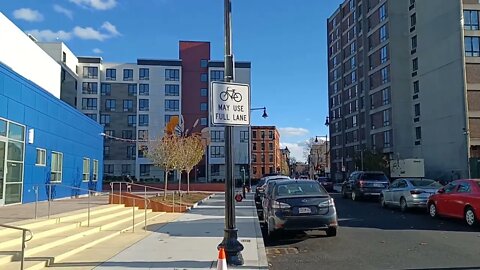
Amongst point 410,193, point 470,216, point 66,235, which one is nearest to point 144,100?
point 410,193

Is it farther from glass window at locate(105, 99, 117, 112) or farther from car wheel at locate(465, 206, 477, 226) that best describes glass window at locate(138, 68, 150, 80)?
car wheel at locate(465, 206, 477, 226)

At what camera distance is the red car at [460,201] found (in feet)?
46.5

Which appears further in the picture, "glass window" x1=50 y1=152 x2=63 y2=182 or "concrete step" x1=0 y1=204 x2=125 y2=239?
"glass window" x1=50 y1=152 x2=63 y2=182

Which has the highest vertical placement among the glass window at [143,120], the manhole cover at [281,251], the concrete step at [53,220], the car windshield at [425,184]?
the glass window at [143,120]

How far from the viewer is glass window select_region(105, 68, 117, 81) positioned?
79.6 m

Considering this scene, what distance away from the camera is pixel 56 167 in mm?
23516

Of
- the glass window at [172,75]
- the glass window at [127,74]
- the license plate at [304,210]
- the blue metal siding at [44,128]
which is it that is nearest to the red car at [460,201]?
the license plate at [304,210]

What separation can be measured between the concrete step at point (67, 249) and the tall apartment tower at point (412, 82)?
129 ft

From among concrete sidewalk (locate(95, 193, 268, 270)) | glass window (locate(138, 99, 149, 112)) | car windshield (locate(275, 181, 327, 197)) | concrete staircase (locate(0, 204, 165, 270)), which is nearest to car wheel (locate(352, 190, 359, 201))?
concrete sidewalk (locate(95, 193, 268, 270))

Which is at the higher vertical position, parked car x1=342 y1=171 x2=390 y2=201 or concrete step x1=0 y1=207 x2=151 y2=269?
parked car x1=342 y1=171 x2=390 y2=201

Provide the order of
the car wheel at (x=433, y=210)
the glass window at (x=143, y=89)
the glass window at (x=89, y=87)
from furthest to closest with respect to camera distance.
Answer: the glass window at (x=143, y=89) < the glass window at (x=89, y=87) < the car wheel at (x=433, y=210)

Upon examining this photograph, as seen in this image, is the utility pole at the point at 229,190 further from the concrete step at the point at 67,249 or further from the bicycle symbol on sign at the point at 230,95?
the concrete step at the point at 67,249

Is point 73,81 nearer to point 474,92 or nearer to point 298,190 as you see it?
point 474,92

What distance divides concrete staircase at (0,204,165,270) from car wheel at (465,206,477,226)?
996cm
